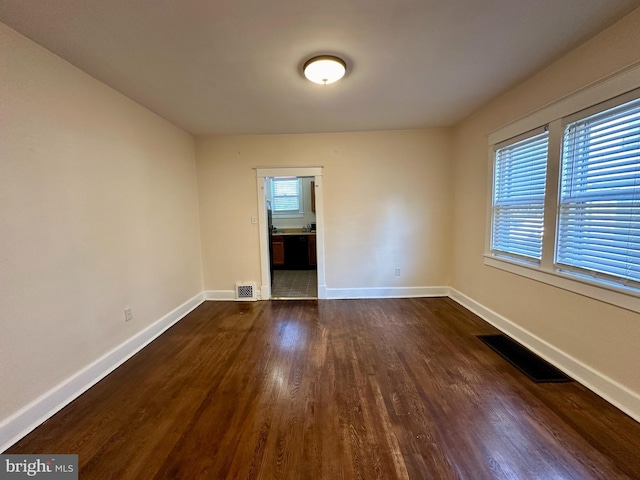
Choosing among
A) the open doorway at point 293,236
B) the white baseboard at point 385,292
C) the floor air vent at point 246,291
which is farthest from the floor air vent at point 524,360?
the floor air vent at point 246,291

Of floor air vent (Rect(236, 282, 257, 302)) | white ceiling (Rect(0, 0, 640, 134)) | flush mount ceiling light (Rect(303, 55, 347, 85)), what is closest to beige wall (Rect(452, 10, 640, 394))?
white ceiling (Rect(0, 0, 640, 134))

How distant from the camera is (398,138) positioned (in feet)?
13.1

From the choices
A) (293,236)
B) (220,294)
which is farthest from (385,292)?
(293,236)

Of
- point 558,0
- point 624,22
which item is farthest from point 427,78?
point 624,22

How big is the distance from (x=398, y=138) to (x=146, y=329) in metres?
4.04

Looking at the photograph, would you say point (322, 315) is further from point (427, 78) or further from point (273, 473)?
point (427, 78)

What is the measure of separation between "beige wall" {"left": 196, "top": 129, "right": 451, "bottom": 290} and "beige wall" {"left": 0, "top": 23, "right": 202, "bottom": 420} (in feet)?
3.55

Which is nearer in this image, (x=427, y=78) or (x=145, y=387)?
(x=145, y=387)

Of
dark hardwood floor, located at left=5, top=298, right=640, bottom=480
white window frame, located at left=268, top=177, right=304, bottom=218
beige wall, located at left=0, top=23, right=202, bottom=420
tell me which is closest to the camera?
dark hardwood floor, located at left=5, top=298, right=640, bottom=480

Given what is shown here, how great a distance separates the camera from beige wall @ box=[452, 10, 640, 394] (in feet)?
5.72

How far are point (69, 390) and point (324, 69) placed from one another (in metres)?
3.07

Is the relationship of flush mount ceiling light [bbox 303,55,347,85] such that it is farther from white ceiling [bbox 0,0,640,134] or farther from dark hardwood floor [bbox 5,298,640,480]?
dark hardwood floor [bbox 5,298,640,480]

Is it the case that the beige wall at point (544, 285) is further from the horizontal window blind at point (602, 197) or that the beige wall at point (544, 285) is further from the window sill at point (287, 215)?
the window sill at point (287, 215)

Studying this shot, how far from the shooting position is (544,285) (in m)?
2.39
